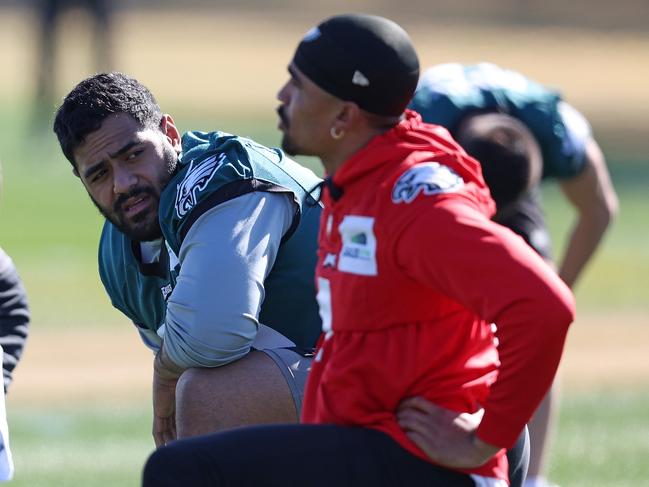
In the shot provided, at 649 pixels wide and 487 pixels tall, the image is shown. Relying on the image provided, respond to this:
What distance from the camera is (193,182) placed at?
4086 mm

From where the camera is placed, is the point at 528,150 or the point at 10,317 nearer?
the point at 10,317

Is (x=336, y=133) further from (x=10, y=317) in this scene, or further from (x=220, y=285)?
(x=10, y=317)

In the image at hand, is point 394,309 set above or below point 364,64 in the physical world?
below

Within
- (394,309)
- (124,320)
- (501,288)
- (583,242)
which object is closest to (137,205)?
(394,309)

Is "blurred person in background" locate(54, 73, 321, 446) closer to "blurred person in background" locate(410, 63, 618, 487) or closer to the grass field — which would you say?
"blurred person in background" locate(410, 63, 618, 487)

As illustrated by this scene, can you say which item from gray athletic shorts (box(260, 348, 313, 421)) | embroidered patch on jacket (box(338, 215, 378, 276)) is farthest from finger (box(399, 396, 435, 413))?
gray athletic shorts (box(260, 348, 313, 421))

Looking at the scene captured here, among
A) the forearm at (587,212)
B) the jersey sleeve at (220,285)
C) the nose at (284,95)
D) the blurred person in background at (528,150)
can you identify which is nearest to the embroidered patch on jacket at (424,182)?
the nose at (284,95)

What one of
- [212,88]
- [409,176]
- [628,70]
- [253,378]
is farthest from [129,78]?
[628,70]

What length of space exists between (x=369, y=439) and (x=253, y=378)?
1.11 meters

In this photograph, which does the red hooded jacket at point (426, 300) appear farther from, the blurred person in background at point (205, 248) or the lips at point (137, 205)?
the lips at point (137, 205)

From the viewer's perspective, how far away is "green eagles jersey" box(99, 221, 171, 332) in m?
4.46

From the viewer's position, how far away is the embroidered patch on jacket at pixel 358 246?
10.1 ft

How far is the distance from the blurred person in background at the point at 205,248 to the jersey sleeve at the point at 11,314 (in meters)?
0.85

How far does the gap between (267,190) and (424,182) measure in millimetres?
1172
